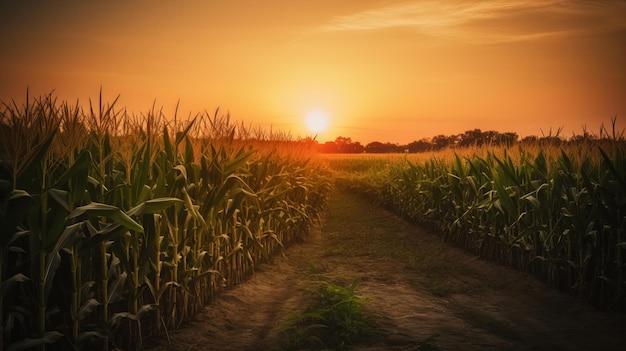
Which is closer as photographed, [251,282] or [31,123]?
[31,123]

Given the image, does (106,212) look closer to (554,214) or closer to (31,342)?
(31,342)

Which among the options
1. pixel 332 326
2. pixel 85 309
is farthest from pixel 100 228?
pixel 332 326

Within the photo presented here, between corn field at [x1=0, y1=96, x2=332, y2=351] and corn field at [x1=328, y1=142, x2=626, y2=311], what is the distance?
16.0ft

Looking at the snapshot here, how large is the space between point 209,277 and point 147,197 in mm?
1913

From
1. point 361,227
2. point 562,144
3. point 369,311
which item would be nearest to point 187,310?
point 369,311

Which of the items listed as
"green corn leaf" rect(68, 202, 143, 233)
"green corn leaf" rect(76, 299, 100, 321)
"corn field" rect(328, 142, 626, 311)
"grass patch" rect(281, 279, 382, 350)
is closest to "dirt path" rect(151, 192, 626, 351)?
"grass patch" rect(281, 279, 382, 350)

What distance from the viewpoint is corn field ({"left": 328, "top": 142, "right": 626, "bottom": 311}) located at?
5645 mm

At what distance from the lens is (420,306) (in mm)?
5906

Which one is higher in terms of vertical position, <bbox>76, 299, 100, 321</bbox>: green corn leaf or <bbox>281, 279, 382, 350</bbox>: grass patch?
<bbox>76, 299, 100, 321</bbox>: green corn leaf

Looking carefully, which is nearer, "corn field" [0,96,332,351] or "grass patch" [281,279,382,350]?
"corn field" [0,96,332,351]

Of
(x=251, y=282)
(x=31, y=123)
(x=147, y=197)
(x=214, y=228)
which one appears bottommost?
(x=251, y=282)

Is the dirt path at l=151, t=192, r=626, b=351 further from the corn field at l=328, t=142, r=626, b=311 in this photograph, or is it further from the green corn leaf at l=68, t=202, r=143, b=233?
the green corn leaf at l=68, t=202, r=143, b=233

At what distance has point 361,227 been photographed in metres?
13.3

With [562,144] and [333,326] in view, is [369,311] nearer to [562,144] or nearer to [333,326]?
[333,326]
